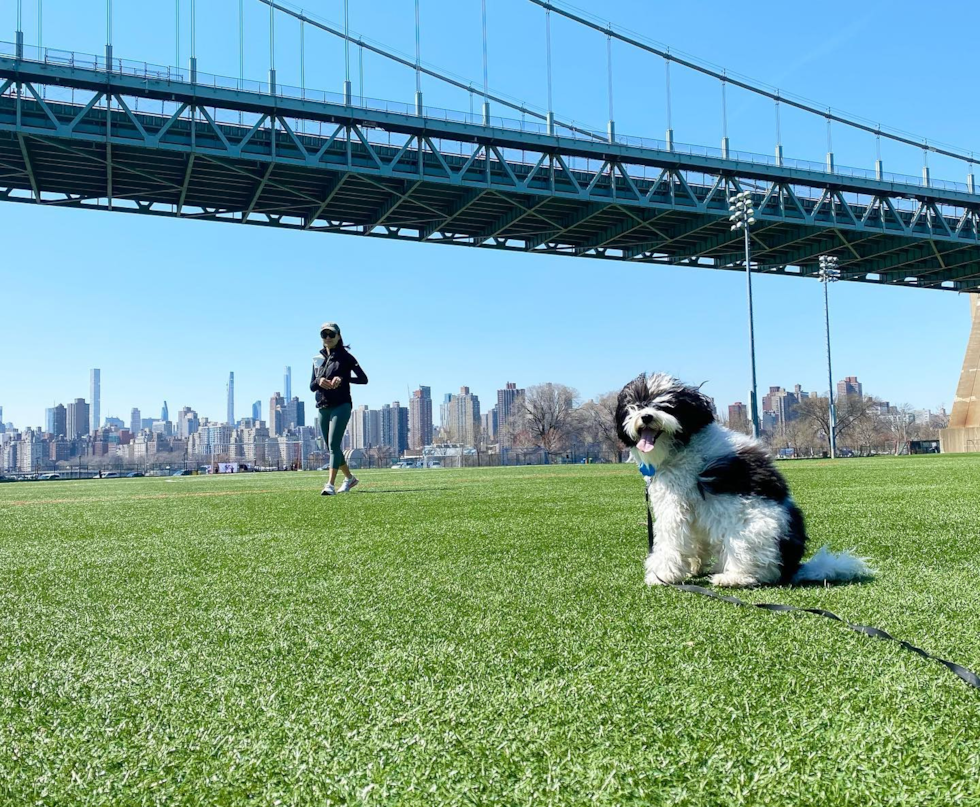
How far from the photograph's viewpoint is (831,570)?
3.08m

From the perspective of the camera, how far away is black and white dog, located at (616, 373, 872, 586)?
305cm

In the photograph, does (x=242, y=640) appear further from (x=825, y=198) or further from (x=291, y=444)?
(x=291, y=444)

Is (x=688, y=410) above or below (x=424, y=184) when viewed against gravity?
below

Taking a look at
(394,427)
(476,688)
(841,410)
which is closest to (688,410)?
(476,688)

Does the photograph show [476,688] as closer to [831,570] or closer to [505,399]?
[831,570]

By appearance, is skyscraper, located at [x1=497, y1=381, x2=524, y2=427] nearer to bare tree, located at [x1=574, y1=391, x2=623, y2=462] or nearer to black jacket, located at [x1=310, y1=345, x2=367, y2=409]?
bare tree, located at [x1=574, y1=391, x2=623, y2=462]

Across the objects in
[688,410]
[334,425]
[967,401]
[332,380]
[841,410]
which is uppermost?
[841,410]

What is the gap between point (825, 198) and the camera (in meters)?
44.3

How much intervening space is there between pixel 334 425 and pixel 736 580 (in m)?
7.24

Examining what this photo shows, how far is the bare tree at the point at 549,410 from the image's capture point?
8975 centimetres

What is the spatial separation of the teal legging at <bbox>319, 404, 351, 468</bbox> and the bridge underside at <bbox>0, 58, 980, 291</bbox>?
26.8m

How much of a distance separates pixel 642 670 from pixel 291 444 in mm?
178415

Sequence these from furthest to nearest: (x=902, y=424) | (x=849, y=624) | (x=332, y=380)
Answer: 1. (x=902, y=424)
2. (x=332, y=380)
3. (x=849, y=624)

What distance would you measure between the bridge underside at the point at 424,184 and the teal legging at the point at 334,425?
26.8m
